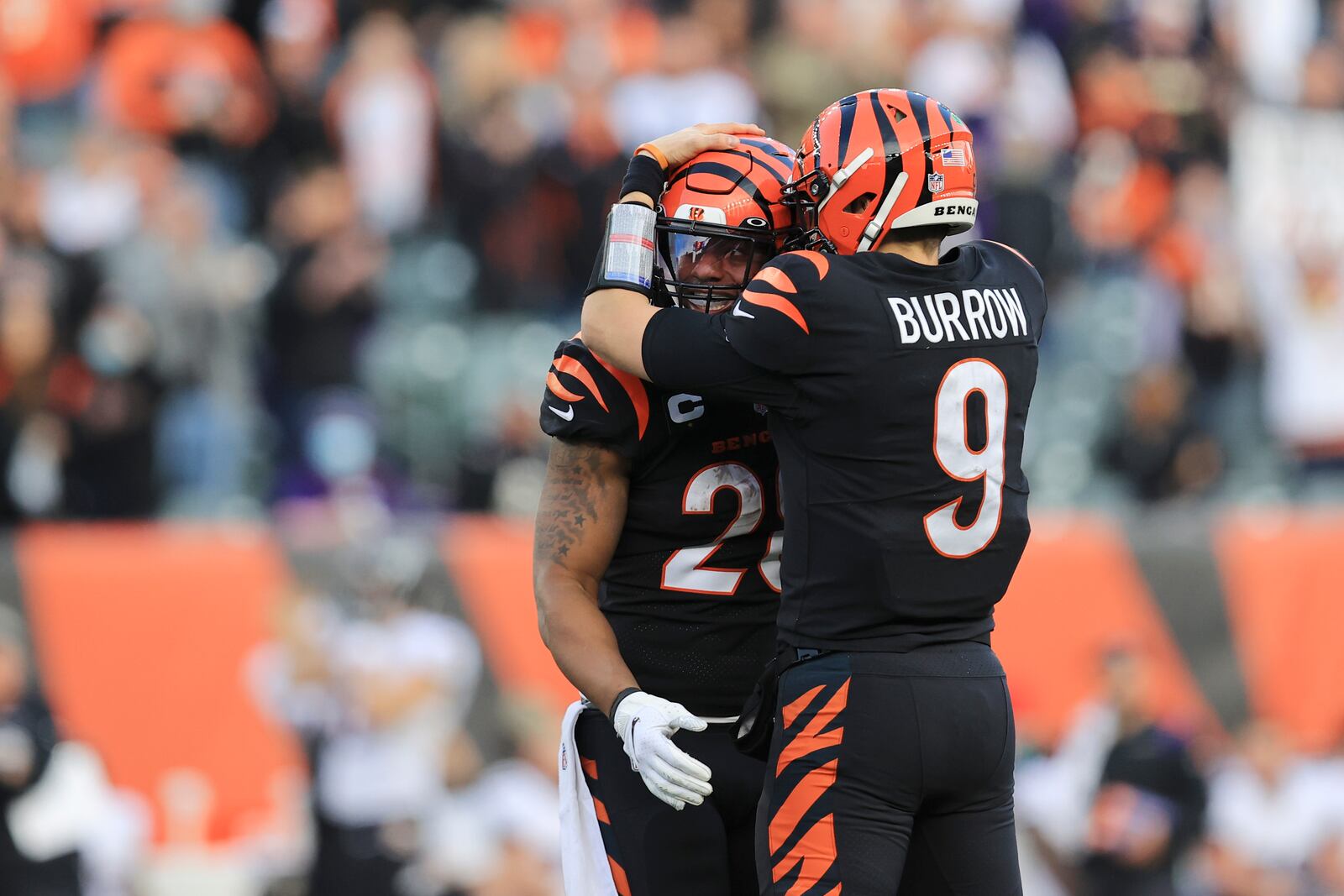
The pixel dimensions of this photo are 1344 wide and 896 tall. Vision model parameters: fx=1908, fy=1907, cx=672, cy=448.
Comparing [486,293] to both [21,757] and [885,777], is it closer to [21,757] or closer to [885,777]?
[21,757]

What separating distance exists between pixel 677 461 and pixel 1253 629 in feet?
18.6

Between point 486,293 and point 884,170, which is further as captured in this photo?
point 486,293

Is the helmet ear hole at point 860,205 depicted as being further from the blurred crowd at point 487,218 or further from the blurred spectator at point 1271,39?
the blurred spectator at point 1271,39

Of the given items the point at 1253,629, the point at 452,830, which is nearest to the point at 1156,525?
the point at 1253,629

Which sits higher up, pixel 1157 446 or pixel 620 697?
pixel 620 697

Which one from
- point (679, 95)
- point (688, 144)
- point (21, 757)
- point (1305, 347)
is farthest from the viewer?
point (1305, 347)

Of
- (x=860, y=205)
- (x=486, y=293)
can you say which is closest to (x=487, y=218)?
(x=486, y=293)

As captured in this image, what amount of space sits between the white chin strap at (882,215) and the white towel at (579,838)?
132 cm

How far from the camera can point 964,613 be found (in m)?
4.05

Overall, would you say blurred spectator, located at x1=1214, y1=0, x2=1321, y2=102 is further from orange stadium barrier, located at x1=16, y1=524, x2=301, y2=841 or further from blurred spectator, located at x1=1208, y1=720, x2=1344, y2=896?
orange stadium barrier, located at x1=16, y1=524, x2=301, y2=841

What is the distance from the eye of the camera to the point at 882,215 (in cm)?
406

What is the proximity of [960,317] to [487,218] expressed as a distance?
660 cm

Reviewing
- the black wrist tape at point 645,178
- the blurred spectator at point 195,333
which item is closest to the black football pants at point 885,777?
the black wrist tape at point 645,178

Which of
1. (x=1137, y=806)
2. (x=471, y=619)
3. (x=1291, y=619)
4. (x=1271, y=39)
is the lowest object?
(x=1137, y=806)
